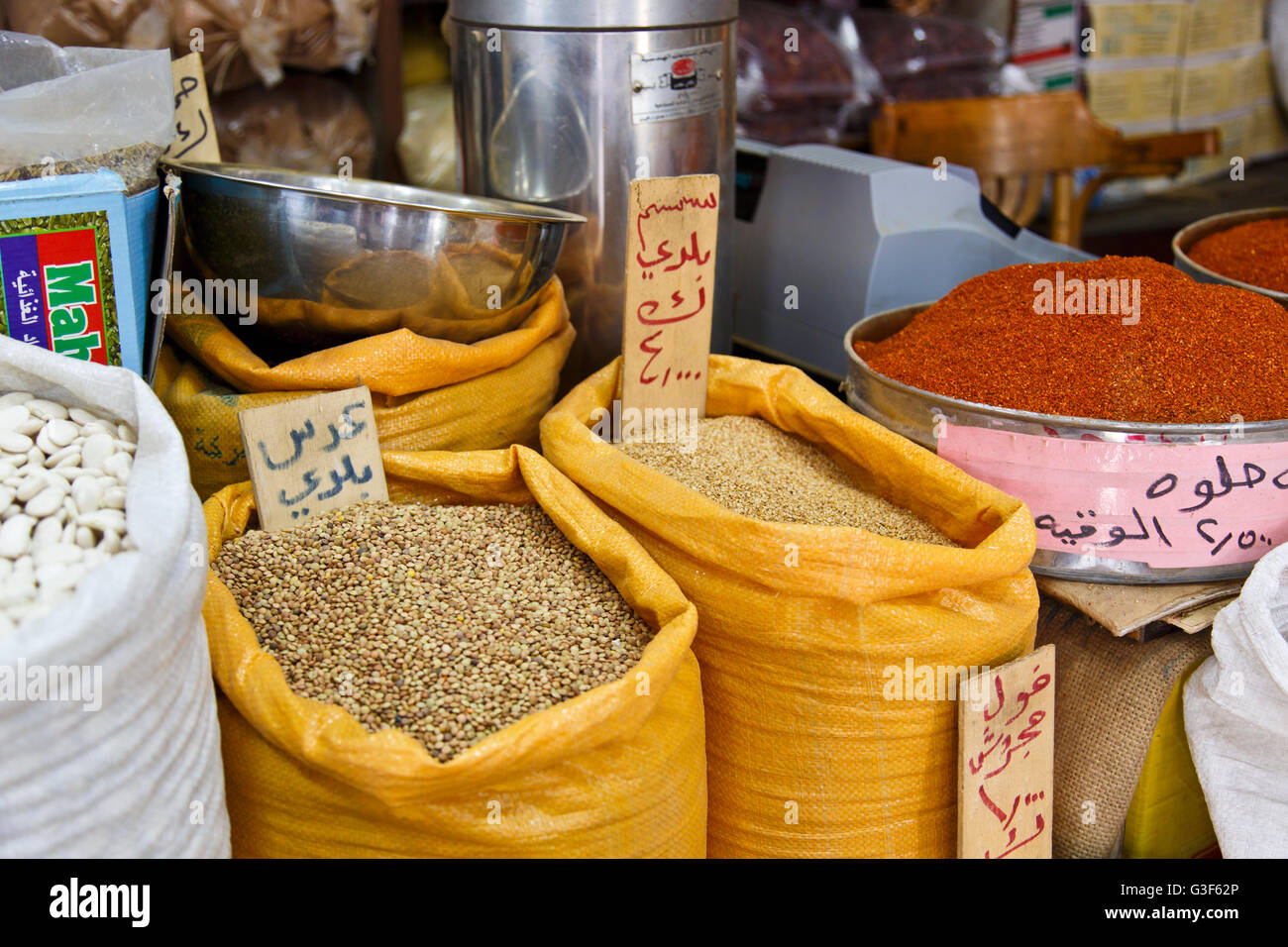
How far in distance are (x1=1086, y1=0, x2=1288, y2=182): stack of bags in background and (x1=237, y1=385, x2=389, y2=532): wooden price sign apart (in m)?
2.50

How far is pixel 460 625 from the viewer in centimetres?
91

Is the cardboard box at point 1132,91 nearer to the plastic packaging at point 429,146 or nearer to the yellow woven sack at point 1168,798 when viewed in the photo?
the plastic packaging at point 429,146

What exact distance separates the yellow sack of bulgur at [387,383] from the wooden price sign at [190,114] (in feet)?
0.77

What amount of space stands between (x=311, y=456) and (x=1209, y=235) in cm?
121

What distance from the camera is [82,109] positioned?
0.99 metres

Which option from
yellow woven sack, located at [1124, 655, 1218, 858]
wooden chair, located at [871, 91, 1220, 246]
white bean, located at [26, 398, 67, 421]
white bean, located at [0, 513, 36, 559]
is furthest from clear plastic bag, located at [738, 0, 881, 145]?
white bean, located at [0, 513, 36, 559]

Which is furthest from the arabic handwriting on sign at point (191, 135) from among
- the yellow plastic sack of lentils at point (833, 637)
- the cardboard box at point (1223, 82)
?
the cardboard box at point (1223, 82)

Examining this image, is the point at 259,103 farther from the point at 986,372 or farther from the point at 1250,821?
the point at 1250,821

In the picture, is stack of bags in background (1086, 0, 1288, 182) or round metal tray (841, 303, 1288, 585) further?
stack of bags in background (1086, 0, 1288, 182)

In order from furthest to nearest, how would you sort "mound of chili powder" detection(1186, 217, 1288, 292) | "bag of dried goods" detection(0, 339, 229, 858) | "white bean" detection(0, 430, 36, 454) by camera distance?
"mound of chili powder" detection(1186, 217, 1288, 292) → "white bean" detection(0, 430, 36, 454) → "bag of dried goods" detection(0, 339, 229, 858)

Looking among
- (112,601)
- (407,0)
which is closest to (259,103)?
(407,0)

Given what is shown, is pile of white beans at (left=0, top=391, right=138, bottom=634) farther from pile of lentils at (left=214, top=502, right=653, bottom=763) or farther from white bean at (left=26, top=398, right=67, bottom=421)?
pile of lentils at (left=214, top=502, right=653, bottom=763)

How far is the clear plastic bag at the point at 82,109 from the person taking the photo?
3.08 feet

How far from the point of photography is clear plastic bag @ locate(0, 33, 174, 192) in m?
0.94
